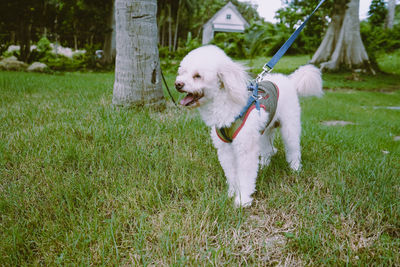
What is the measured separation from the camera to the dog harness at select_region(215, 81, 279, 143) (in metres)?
2.43

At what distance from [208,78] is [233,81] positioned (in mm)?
216

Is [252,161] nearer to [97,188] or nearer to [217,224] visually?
[217,224]

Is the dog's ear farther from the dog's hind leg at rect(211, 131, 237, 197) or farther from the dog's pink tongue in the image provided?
the dog's hind leg at rect(211, 131, 237, 197)

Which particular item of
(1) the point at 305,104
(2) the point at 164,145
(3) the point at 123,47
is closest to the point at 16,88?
(3) the point at 123,47

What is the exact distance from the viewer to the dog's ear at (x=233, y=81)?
2.34 metres

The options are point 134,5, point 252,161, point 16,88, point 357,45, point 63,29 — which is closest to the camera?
point 252,161

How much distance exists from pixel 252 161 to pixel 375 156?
2.02 m

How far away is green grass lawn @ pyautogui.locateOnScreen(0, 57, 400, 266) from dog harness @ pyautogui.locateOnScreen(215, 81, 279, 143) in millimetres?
499

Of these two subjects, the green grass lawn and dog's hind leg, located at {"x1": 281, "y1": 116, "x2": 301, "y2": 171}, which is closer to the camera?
the green grass lawn

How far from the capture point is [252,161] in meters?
2.39

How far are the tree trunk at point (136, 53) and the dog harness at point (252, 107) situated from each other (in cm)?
269

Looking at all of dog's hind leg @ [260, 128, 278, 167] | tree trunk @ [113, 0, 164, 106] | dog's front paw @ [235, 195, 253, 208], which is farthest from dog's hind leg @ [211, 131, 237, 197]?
tree trunk @ [113, 0, 164, 106]

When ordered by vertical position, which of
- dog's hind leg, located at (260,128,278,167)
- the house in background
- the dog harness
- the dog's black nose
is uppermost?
the house in background

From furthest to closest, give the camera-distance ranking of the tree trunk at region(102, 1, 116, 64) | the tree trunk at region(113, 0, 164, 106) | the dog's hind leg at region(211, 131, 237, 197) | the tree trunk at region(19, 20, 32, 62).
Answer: the tree trunk at region(102, 1, 116, 64)
the tree trunk at region(19, 20, 32, 62)
the tree trunk at region(113, 0, 164, 106)
the dog's hind leg at region(211, 131, 237, 197)
